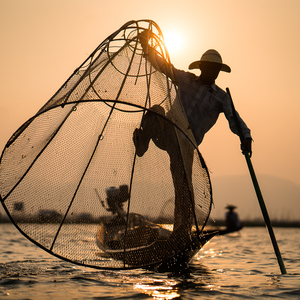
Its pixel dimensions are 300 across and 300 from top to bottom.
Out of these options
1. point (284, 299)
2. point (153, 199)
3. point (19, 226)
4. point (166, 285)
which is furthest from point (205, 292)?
point (19, 226)

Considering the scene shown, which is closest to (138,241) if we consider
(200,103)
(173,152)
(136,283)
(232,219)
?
(136,283)

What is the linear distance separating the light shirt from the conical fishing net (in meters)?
0.46

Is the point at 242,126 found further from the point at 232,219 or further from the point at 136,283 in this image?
the point at 232,219

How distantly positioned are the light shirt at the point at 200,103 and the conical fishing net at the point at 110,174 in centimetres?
46

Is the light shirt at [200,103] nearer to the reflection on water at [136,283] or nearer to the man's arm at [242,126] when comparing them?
the man's arm at [242,126]

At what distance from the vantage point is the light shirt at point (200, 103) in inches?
179

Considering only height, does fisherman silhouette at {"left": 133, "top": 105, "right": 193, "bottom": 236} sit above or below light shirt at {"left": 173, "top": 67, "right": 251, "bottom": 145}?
below

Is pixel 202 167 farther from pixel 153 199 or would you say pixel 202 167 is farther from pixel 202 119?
pixel 202 119

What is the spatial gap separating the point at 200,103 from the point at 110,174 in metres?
1.35

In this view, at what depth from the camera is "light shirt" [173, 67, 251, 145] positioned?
179 inches

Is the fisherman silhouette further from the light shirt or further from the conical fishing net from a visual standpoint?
the light shirt

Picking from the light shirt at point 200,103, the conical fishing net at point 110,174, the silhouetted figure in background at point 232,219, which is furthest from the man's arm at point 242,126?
the silhouetted figure in background at point 232,219

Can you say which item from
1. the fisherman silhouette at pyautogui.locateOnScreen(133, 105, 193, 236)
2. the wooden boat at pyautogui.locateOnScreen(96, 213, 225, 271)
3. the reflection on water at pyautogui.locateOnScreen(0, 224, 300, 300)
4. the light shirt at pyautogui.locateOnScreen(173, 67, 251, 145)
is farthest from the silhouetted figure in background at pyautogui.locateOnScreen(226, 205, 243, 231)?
the fisherman silhouette at pyautogui.locateOnScreen(133, 105, 193, 236)

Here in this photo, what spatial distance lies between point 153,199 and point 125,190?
33 centimetres
